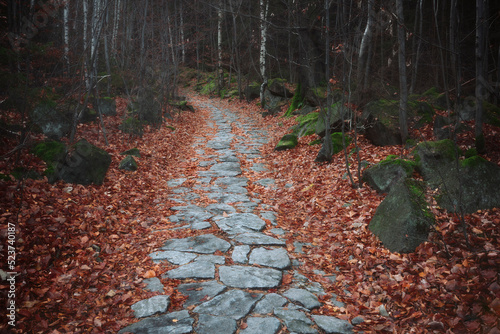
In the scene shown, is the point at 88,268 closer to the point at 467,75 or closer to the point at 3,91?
the point at 3,91

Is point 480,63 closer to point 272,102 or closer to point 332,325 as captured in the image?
point 332,325

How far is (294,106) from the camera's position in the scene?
1412cm

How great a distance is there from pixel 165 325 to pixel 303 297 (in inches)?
58.7

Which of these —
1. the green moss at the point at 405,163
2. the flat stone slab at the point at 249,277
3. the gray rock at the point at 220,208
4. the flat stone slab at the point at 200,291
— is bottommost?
the flat stone slab at the point at 249,277

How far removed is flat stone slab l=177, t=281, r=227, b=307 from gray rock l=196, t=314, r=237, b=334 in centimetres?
29

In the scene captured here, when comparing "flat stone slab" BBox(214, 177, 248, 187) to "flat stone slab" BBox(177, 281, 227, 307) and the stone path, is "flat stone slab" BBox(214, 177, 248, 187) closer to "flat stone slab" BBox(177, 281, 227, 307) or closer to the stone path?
the stone path

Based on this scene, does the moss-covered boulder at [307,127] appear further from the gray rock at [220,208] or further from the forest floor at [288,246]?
the gray rock at [220,208]

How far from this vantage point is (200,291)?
352 centimetres

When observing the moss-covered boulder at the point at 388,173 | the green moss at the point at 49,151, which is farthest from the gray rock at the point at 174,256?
the moss-covered boulder at the point at 388,173

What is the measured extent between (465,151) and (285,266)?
5033 mm

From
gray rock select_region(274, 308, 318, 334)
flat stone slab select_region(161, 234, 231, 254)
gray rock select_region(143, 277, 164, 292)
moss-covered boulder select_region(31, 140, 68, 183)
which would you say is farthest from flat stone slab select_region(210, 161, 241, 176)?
gray rock select_region(274, 308, 318, 334)

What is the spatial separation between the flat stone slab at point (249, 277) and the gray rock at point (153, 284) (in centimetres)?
71

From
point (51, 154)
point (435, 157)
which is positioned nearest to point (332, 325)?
point (435, 157)

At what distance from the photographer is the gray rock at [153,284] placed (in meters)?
3.55
